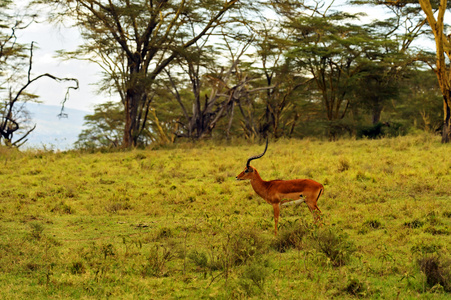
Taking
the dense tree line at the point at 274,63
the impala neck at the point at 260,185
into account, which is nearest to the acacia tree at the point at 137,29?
the dense tree line at the point at 274,63

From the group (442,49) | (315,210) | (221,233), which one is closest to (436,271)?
(315,210)

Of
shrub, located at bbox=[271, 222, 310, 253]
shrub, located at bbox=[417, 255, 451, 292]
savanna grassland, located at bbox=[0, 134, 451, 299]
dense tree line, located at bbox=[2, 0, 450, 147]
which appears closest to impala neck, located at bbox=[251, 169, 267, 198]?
savanna grassland, located at bbox=[0, 134, 451, 299]

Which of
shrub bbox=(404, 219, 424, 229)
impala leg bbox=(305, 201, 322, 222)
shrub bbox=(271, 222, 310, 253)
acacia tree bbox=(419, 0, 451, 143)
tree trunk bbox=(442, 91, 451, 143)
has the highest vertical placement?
acacia tree bbox=(419, 0, 451, 143)

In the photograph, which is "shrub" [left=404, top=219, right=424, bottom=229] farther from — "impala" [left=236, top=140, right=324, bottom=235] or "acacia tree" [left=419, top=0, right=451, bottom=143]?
"acacia tree" [left=419, top=0, right=451, bottom=143]

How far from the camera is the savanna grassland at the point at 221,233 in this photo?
4.59 meters

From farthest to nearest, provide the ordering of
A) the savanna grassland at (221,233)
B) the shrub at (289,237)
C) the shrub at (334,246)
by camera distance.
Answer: the shrub at (289,237)
the shrub at (334,246)
the savanna grassland at (221,233)

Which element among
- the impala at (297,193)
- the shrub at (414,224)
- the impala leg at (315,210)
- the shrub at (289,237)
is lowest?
the shrub at (414,224)

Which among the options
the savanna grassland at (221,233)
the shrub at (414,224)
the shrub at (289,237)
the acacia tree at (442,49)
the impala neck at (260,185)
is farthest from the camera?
the acacia tree at (442,49)

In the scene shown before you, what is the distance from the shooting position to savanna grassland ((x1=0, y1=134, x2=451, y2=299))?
4.59 metres

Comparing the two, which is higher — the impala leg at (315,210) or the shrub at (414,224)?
the impala leg at (315,210)

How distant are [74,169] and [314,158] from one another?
6646 millimetres

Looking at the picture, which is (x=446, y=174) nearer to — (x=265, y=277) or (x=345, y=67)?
(x=265, y=277)

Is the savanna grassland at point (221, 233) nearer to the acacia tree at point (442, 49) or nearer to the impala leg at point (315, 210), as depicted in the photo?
the impala leg at point (315, 210)

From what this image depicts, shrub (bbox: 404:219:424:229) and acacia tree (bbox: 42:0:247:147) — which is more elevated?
acacia tree (bbox: 42:0:247:147)
